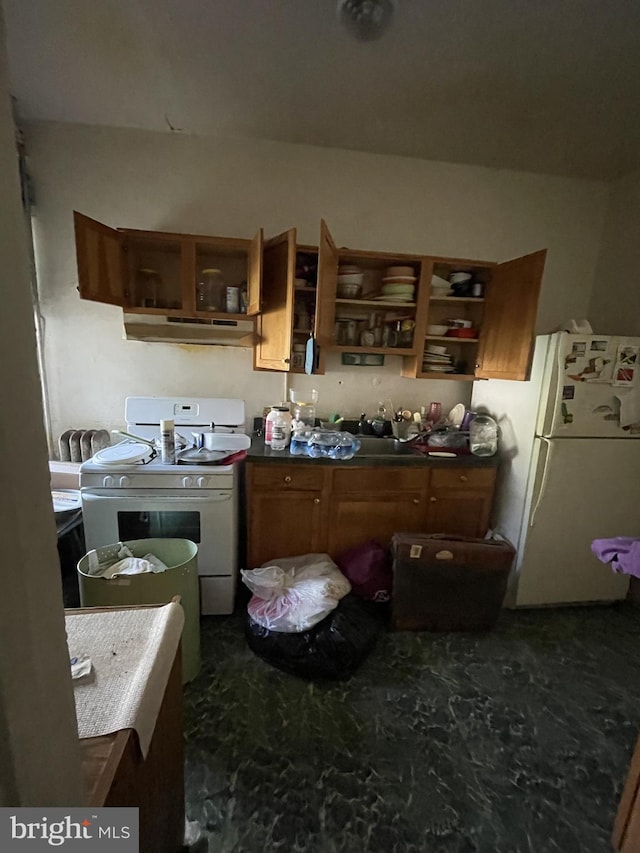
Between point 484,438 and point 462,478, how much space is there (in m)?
0.31

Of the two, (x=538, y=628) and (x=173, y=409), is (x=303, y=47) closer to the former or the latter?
(x=173, y=409)

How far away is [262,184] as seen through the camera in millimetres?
2334

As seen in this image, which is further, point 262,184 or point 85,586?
point 262,184

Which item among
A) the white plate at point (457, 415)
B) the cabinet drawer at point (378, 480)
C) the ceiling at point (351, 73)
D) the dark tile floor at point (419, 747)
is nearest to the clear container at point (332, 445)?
the cabinet drawer at point (378, 480)

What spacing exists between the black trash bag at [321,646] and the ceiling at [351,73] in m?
2.48

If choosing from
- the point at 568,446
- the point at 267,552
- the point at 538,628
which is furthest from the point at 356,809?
the point at 568,446

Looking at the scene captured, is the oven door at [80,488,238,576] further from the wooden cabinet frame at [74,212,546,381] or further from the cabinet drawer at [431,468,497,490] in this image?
the cabinet drawer at [431,468,497,490]

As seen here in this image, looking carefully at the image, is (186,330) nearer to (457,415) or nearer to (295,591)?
(295,591)

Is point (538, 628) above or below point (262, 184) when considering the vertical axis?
below

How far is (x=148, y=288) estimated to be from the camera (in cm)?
229

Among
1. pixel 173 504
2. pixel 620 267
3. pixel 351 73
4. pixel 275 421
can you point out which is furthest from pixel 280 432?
pixel 620 267

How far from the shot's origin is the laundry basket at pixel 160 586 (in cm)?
148

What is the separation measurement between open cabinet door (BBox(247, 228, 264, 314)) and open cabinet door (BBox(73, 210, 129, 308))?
73 cm

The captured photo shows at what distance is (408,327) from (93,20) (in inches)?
76.5
